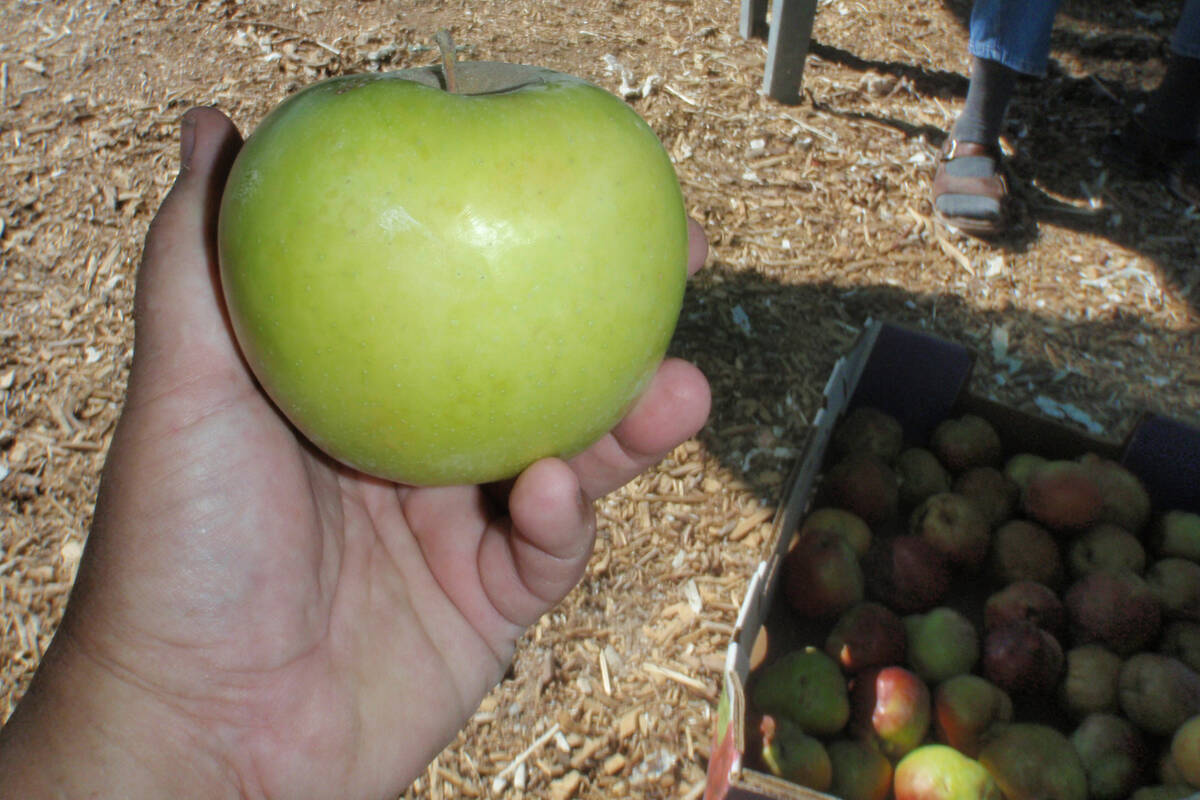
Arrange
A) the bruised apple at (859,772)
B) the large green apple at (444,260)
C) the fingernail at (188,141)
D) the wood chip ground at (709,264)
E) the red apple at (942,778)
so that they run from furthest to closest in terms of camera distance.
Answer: the wood chip ground at (709,264) → the bruised apple at (859,772) → the red apple at (942,778) → the fingernail at (188,141) → the large green apple at (444,260)

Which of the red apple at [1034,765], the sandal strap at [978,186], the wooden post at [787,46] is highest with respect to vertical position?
the wooden post at [787,46]

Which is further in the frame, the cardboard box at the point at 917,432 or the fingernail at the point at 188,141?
the cardboard box at the point at 917,432

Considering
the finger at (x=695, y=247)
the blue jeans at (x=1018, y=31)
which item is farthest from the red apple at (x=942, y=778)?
the blue jeans at (x=1018, y=31)

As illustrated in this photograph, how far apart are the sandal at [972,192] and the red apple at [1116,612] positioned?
195cm

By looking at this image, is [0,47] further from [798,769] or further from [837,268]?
[798,769]

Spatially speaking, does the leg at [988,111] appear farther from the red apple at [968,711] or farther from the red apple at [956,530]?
the red apple at [968,711]

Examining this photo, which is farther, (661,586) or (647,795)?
(661,586)

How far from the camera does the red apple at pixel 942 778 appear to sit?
2113 millimetres

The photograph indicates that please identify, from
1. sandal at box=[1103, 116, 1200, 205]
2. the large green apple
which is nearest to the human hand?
the large green apple

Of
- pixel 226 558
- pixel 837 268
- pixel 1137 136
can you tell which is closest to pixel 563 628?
pixel 226 558

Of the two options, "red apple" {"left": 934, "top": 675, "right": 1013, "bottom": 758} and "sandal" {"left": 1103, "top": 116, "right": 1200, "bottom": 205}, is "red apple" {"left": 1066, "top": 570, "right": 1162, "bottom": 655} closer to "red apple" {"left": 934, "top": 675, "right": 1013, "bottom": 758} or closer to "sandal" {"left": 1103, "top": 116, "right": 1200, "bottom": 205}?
"red apple" {"left": 934, "top": 675, "right": 1013, "bottom": 758}

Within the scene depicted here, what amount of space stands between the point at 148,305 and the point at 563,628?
65.6 inches

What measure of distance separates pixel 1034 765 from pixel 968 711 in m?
0.19

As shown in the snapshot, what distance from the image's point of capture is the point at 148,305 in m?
1.67
